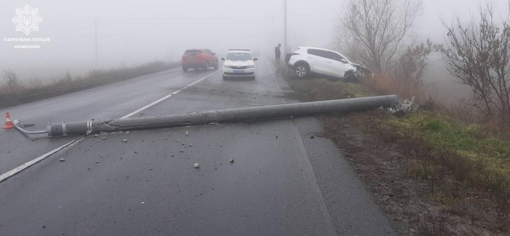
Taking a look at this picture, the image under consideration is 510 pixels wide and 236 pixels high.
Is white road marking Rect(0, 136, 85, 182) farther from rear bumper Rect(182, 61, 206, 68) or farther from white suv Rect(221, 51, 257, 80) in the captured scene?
rear bumper Rect(182, 61, 206, 68)

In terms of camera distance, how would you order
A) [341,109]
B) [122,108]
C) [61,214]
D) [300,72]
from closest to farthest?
[61,214], [341,109], [122,108], [300,72]

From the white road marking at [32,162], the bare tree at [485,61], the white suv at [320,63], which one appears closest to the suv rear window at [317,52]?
the white suv at [320,63]

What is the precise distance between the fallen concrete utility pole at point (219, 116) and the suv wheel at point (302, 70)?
1073 cm

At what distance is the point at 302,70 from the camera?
21.6 meters

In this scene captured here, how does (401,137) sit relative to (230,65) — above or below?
below

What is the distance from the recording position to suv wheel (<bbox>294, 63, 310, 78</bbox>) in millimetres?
21544

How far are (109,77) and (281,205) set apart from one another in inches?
850

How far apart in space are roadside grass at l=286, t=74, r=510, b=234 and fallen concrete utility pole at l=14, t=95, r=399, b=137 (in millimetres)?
341

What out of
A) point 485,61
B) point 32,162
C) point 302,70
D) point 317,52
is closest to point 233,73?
point 302,70

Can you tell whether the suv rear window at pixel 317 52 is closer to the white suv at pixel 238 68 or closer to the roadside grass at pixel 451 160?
the white suv at pixel 238 68

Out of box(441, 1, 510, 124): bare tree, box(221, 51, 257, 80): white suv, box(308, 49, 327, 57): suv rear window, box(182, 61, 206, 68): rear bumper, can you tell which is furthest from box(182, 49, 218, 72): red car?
box(441, 1, 510, 124): bare tree

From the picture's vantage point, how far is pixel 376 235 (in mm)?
3969

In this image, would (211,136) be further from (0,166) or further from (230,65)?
(230,65)

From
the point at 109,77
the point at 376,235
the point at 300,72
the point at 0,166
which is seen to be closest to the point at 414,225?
the point at 376,235
